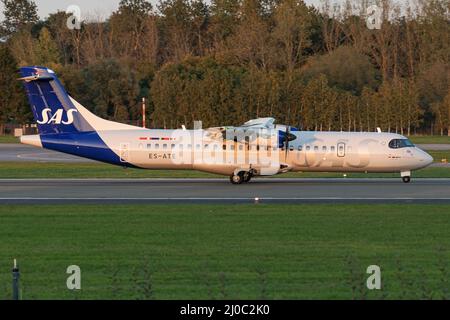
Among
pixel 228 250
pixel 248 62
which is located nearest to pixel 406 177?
A: pixel 228 250

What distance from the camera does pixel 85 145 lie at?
→ 125ft

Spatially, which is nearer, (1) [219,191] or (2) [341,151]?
(1) [219,191]

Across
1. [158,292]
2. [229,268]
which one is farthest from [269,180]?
[158,292]

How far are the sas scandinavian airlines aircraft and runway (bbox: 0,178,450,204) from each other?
86 cm

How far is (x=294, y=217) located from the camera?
2550cm

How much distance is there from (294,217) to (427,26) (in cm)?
9353

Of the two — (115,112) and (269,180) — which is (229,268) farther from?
(115,112)

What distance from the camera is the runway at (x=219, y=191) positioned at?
30406 millimetres

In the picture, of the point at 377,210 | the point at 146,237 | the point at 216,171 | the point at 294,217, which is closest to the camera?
the point at 146,237

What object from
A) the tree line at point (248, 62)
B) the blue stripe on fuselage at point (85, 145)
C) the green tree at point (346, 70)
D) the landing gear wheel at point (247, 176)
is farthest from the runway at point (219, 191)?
the green tree at point (346, 70)

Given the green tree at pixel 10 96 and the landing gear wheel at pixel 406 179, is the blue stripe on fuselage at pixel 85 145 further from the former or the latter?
the green tree at pixel 10 96

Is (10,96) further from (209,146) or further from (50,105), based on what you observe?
(209,146)

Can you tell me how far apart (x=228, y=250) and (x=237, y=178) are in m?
19.2

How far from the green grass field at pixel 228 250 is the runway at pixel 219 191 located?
221 centimetres
